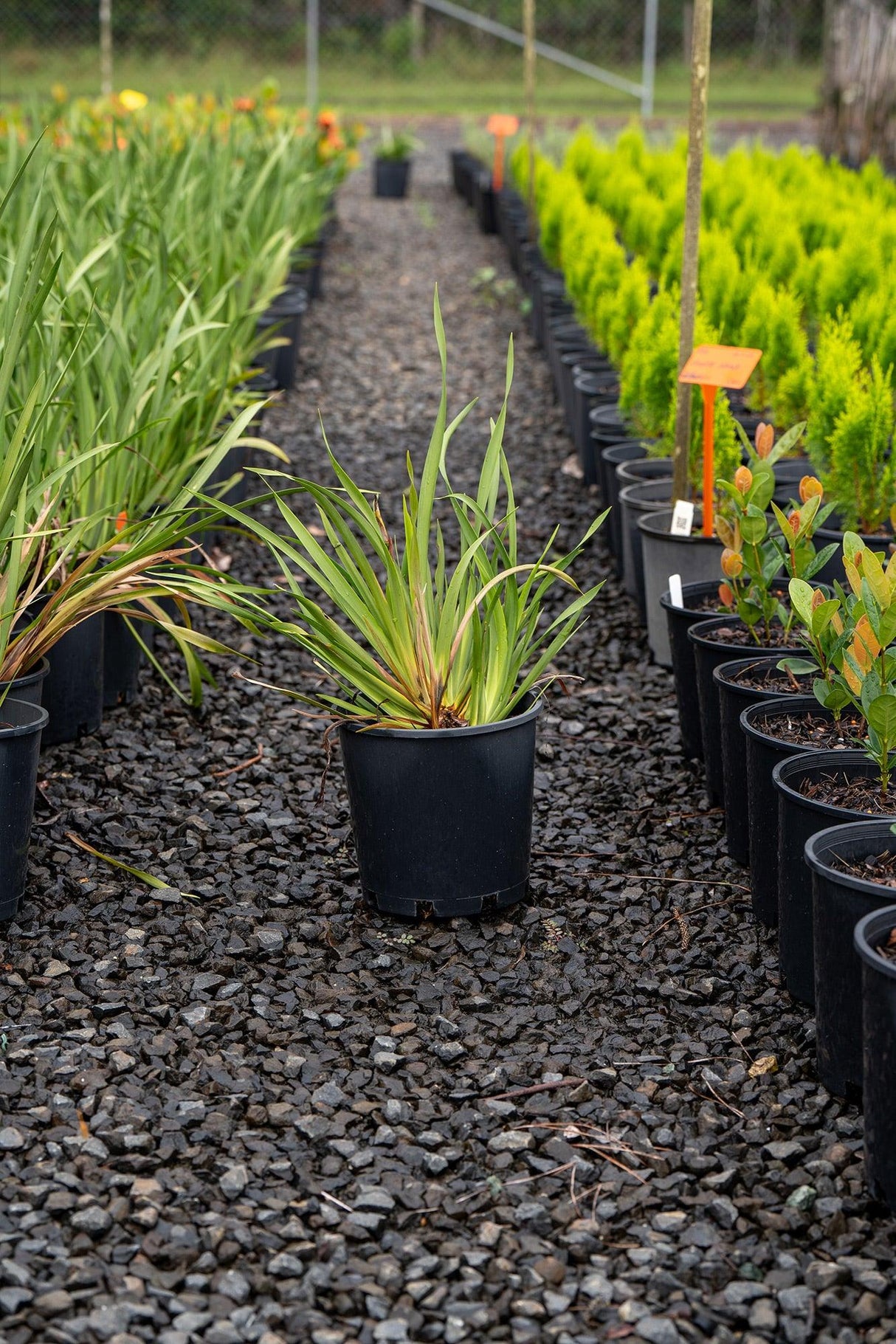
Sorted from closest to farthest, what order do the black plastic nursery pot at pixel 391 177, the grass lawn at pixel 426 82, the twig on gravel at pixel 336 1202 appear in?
the twig on gravel at pixel 336 1202
the black plastic nursery pot at pixel 391 177
the grass lawn at pixel 426 82

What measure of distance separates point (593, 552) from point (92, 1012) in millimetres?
2307

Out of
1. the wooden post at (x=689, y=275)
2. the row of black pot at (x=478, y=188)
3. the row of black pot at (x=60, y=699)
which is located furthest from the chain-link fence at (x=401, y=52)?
the row of black pot at (x=60, y=699)

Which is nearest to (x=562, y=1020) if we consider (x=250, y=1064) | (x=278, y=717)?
(x=250, y=1064)

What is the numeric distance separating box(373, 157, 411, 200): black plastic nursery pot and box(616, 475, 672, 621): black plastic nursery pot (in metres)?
8.30

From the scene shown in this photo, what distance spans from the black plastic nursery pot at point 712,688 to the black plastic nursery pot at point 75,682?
3.55 ft

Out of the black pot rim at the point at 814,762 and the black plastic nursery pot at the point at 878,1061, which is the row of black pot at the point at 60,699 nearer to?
the black pot rim at the point at 814,762

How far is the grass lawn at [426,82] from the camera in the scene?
1742 centimetres

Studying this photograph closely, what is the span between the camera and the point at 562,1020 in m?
1.96

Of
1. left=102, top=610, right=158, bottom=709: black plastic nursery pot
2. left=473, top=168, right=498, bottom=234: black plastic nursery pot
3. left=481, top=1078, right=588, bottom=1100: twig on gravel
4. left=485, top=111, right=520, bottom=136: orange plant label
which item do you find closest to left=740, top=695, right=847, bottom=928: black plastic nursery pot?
left=481, top=1078, right=588, bottom=1100: twig on gravel

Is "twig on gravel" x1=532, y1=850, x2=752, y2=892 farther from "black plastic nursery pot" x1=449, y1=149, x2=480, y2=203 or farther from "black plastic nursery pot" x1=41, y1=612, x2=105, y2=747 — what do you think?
"black plastic nursery pot" x1=449, y1=149, x2=480, y2=203

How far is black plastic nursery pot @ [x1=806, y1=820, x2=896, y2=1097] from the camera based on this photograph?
166 cm

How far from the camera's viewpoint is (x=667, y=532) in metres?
3.09

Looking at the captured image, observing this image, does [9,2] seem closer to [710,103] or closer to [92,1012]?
[710,103]

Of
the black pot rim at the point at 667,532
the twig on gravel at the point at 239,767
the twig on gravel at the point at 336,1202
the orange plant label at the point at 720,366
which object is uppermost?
the orange plant label at the point at 720,366
